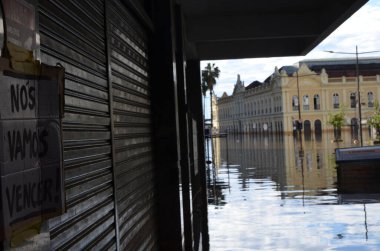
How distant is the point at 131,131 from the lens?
577 centimetres

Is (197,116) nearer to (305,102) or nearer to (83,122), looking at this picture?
(83,122)

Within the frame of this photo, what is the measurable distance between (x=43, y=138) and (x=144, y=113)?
14.9 ft

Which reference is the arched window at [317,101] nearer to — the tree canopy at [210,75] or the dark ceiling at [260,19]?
the tree canopy at [210,75]

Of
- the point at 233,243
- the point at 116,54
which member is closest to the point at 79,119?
the point at 116,54

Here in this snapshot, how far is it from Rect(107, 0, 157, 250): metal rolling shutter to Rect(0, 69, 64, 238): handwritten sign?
2.27 m

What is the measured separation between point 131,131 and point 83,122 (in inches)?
87.7

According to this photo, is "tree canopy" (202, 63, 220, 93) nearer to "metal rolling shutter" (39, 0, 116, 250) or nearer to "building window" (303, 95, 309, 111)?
"building window" (303, 95, 309, 111)

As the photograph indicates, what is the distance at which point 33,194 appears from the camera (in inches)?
84.7

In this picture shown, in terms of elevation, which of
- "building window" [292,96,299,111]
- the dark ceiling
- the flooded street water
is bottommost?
the flooded street water

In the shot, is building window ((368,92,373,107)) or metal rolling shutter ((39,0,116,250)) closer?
metal rolling shutter ((39,0,116,250))

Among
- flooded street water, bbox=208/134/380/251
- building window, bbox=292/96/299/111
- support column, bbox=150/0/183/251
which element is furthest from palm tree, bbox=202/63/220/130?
support column, bbox=150/0/183/251

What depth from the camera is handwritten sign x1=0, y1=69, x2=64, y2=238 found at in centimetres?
193

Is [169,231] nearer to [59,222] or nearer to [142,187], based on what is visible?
[142,187]

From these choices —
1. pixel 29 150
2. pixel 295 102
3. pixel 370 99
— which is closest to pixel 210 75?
pixel 295 102
